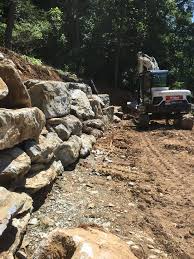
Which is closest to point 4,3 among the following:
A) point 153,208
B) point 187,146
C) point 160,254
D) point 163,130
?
point 163,130

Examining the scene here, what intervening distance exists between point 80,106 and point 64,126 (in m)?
3.32

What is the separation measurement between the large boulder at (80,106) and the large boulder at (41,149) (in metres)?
4.00

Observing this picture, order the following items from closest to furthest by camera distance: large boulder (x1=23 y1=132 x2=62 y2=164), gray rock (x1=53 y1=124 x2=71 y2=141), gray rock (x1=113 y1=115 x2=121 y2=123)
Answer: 1. large boulder (x1=23 y1=132 x2=62 y2=164)
2. gray rock (x1=53 y1=124 x2=71 y2=141)
3. gray rock (x1=113 y1=115 x2=121 y2=123)

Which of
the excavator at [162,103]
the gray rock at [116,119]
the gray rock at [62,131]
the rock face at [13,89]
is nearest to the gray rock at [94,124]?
the gray rock at [62,131]

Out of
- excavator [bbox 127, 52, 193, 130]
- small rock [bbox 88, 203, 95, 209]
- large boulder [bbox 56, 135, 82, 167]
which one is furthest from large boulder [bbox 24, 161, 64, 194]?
excavator [bbox 127, 52, 193, 130]

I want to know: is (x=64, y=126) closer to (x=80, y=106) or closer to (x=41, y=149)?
(x=41, y=149)

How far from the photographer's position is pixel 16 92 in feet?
24.9

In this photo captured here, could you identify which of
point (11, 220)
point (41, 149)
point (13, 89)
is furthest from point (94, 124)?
point (11, 220)

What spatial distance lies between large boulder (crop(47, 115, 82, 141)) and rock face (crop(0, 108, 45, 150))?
178 centimetres

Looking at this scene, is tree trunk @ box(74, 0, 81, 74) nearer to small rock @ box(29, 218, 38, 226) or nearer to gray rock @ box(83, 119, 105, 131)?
gray rock @ box(83, 119, 105, 131)

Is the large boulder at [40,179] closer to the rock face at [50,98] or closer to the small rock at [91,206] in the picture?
the small rock at [91,206]

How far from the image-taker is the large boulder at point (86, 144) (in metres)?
10.6

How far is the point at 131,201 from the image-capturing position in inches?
316

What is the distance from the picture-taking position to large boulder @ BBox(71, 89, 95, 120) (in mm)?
12523
